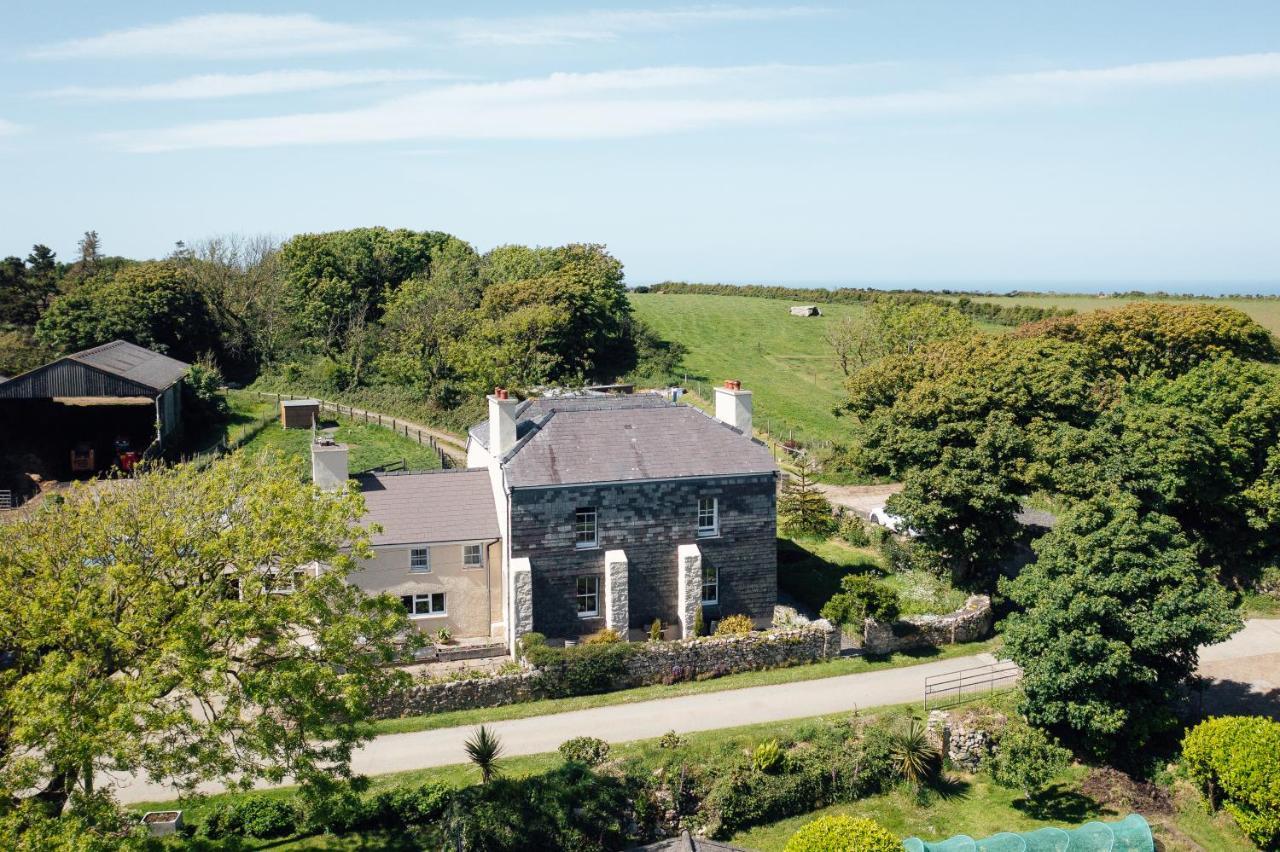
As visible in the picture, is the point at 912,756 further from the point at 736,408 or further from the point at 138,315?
Result: the point at 138,315

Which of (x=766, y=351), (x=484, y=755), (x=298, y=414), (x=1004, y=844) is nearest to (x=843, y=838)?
(x=1004, y=844)

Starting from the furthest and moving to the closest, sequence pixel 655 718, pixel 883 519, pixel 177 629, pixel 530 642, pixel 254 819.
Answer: pixel 883 519 → pixel 530 642 → pixel 655 718 → pixel 254 819 → pixel 177 629

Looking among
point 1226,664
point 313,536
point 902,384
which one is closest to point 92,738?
point 313,536

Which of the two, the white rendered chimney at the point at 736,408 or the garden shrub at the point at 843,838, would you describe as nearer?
the garden shrub at the point at 843,838

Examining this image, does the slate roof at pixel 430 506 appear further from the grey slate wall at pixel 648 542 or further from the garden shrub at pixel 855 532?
the garden shrub at pixel 855 532

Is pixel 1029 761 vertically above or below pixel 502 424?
below

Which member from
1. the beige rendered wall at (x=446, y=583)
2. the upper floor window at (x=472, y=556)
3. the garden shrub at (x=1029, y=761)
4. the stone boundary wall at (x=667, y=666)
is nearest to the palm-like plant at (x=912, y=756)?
the garden shrub at (x=1029, y=761)

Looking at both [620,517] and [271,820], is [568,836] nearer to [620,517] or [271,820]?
[271,820]

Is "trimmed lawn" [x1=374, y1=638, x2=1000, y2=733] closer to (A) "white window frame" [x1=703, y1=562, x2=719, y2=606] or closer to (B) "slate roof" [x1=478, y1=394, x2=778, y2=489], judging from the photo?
(A) "white window frame" [x1=703, y1=562, x2=719, y2=606]

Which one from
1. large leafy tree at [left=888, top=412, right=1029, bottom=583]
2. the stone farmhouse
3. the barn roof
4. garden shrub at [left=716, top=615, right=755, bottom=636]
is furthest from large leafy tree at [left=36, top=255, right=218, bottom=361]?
large leafy tree at [left=888, top=412, right=1029, bottom=583]
